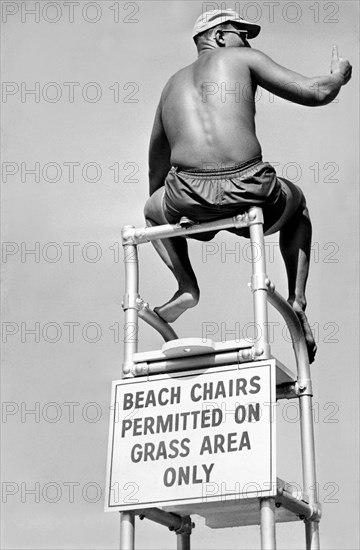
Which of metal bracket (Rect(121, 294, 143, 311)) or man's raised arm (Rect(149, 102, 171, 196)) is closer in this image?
metal bracket (Rect(121, 294, 143, 311))

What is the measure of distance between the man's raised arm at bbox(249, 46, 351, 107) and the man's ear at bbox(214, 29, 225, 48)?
1.25 feet

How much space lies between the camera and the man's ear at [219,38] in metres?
7.02

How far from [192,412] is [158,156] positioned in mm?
2032

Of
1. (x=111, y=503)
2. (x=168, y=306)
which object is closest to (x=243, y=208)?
(x=168, y=306)

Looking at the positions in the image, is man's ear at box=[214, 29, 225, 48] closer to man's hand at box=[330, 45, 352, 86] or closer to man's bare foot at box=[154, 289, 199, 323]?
man's hand at box=[330, 45, 352, 86]

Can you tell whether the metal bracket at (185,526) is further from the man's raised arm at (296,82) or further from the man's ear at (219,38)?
the man's ear at (219,38)

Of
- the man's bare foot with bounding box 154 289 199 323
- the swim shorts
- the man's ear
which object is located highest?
the man's ear

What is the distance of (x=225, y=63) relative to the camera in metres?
6.69

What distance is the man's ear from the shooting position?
7.02 m

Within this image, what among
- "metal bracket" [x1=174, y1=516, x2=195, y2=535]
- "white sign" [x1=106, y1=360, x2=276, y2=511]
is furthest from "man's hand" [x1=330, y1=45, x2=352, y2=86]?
"metal bracket" [x1=174, y1=516, x2=195, y2=535]

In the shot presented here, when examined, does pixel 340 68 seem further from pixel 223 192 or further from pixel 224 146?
pixel 223 192

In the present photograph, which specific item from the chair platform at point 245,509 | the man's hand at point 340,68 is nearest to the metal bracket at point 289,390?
the chair platform at point 245,509

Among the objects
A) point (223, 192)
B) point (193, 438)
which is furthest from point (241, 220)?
point (193, 438)

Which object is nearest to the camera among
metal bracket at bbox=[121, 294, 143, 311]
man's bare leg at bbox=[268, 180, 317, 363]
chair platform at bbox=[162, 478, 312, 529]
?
chair platform at bbox=[162, 478, 312, 529]
